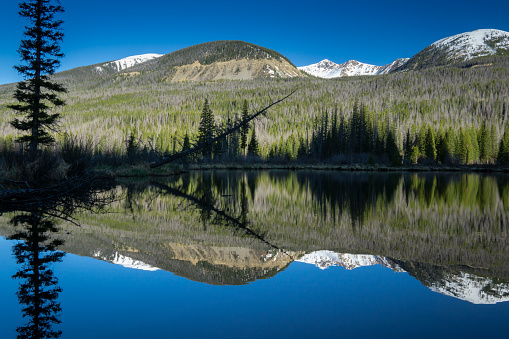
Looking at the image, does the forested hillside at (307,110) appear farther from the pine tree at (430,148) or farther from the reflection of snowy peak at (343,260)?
the reflection of snowy peak at (343,260)

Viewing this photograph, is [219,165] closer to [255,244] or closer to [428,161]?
[428,161]

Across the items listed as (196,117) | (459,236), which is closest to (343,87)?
(196,117)

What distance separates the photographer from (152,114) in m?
132

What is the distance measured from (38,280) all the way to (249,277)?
2503mm

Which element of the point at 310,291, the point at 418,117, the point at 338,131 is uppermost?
the point at 418,117

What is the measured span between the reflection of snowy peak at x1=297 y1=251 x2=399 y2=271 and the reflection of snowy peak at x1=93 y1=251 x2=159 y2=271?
2.25 metres

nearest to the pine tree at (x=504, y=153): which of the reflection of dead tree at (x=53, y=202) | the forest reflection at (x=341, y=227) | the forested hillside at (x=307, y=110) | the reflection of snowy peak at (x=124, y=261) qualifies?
the forested hillside at (x=307, y=110)

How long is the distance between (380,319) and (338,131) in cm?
8359

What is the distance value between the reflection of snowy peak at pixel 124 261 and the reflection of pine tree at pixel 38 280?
54 centimetres

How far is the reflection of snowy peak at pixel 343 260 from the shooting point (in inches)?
204

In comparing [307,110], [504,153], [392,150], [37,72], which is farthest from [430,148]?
[37,72]

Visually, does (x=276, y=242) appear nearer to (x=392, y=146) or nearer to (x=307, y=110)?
(x=392, y=146)

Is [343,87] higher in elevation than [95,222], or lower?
higher

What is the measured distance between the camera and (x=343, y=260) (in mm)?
5312
